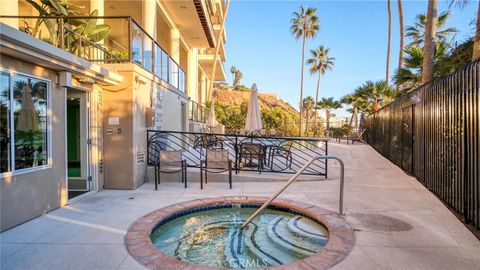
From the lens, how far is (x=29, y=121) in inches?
174

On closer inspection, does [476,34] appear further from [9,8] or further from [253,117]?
[9,8]

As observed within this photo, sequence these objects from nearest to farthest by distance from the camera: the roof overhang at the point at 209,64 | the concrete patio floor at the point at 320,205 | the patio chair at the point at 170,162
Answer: the concrete patio floor at the point at 320,205, the patio chair at the point at 170,162, the roof overhang at the point at 209,64

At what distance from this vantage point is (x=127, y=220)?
4.38 metres

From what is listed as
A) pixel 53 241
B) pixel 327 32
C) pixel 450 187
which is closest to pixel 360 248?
pixel 450 187

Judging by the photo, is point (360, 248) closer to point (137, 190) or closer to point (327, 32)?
point (137, 190)

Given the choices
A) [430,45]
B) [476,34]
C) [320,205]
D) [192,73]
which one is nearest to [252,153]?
[320,205]

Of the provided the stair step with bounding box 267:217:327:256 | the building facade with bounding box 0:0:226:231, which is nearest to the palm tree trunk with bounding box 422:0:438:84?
the stair step with bounding box 267:217:327:256

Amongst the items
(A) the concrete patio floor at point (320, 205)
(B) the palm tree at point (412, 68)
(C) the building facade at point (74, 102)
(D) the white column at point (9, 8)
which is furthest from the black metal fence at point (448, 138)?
(D) the white column at point (9, 8)

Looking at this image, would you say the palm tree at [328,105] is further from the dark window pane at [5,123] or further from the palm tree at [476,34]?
the dark window pane at [5,123]

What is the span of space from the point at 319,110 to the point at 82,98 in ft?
117

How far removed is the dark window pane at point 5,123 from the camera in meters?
3.90

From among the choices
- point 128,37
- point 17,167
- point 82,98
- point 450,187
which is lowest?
point 450,187

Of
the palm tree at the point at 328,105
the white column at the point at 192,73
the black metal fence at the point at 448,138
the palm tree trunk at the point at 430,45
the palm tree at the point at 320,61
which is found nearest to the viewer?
the black metal fence at the point at 448,138

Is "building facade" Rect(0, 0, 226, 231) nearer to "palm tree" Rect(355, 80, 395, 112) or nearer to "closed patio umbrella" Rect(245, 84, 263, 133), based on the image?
"closed patio umbrella" Rect(245, 84, 263, 133)
